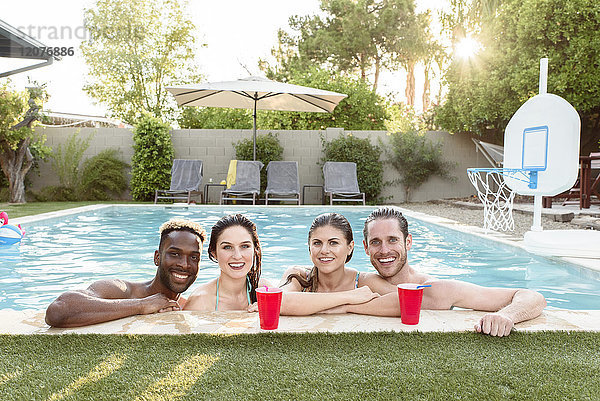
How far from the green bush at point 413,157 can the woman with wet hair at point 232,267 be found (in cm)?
976

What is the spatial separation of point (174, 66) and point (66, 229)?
18273mm

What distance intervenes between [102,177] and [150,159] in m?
1.23

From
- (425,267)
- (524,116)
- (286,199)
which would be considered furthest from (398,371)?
(286,199)

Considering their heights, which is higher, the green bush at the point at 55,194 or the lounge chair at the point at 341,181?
the lounge chair at the point at 341,181

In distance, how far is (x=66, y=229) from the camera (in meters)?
7.10

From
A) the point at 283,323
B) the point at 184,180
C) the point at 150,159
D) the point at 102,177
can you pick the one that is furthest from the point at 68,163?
the point at 283,323

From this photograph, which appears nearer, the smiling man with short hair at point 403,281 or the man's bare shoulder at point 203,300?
the smiling man with short hair at point 403,281

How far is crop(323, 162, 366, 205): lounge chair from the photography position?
36.1 ft

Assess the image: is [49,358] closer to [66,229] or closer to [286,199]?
[66,229]

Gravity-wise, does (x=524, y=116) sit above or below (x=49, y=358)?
above

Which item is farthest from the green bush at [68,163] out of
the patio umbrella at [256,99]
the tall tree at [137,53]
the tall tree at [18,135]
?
the tall tree at [137,53]

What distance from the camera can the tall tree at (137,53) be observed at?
22578 mm

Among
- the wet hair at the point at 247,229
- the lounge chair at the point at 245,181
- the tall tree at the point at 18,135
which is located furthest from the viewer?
the lounge chair at the point at 245,181

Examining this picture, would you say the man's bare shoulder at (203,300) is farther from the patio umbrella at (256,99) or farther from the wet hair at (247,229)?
the patio umbrella at (256,99)
